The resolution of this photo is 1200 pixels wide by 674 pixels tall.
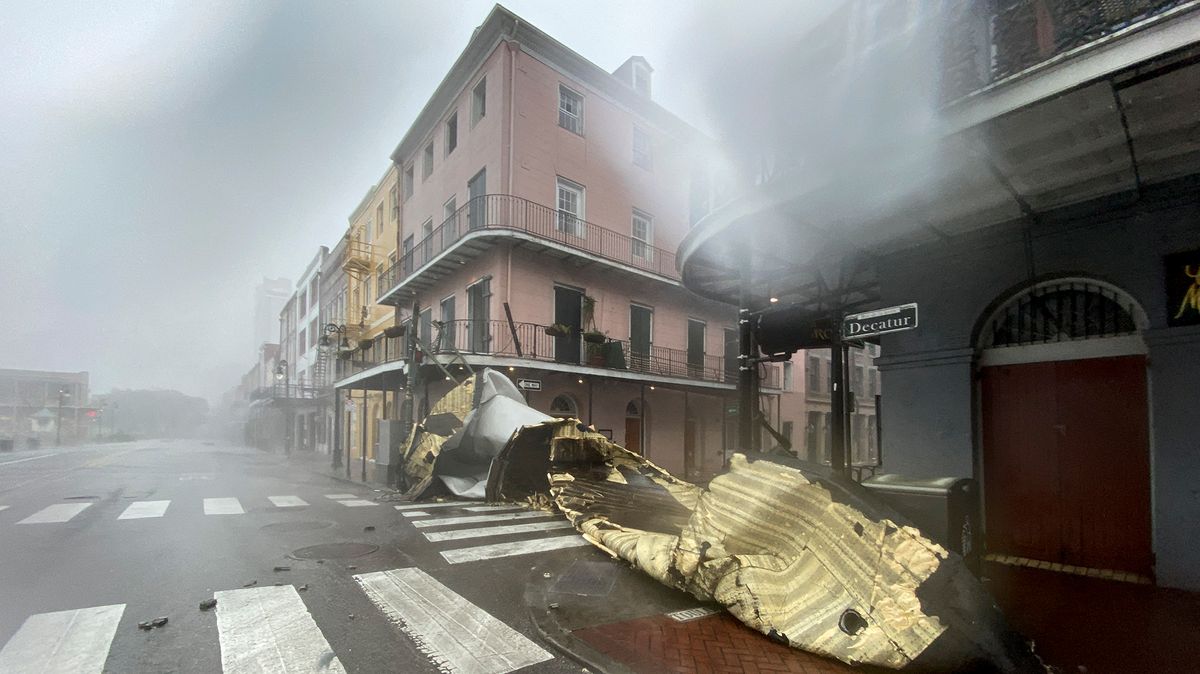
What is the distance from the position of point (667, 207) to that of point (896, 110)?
50.2 ft

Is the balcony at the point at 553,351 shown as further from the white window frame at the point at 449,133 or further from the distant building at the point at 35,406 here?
the distant building at the point at 35,406

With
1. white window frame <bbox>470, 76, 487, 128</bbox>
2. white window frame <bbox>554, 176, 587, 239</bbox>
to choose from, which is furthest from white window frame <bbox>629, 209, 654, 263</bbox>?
white window frame <bbox>470, 76, 487, 128</bbox>

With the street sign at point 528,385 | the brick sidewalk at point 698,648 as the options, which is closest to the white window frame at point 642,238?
the street sign at point 528,385

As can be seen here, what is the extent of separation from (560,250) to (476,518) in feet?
30.2

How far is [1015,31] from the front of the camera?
442cm

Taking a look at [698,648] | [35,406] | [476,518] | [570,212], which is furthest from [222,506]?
[35,406]

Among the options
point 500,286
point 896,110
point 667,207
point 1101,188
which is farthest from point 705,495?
point 667,207

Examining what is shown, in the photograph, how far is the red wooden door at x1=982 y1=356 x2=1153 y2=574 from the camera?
5590 millimetres

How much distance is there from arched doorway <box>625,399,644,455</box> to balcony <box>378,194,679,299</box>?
14.4ft

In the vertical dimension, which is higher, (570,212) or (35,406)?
(570,212)

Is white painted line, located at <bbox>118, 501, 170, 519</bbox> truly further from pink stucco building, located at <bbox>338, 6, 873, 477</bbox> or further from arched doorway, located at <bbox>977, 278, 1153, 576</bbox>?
arched doorway, located at <bbox>977, 278, 1153, 576</bbox>

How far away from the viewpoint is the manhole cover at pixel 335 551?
604 cm

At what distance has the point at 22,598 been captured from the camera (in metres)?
4.52

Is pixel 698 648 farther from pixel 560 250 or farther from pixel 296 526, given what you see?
pixel 560 250
